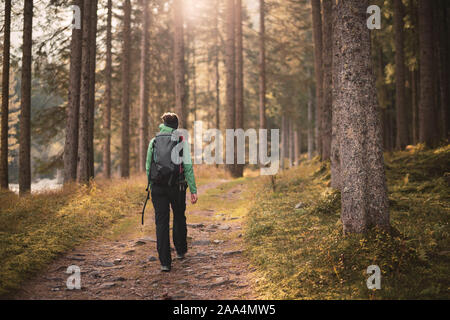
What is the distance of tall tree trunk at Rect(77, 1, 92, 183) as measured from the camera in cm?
1187

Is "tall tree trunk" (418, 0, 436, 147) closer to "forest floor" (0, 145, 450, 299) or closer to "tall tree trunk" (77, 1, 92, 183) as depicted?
"forest floor" (0, 145, 450, 299)

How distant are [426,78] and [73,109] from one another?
13895 millimetres

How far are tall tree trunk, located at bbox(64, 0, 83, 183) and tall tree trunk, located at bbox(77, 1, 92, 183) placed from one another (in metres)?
0.58

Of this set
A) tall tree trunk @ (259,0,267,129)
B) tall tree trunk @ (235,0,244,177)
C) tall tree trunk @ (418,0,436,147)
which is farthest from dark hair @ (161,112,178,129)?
tall tree trunk @ (259,0,267,129)

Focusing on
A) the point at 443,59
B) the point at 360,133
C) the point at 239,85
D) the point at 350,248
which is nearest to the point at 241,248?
the point at 350,248

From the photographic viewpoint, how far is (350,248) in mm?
5047

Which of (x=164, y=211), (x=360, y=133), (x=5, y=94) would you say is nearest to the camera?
(x=360, y=133)

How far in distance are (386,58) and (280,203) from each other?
66.4 feet

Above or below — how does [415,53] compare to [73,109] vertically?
above

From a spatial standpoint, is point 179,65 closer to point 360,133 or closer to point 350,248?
point 360,133

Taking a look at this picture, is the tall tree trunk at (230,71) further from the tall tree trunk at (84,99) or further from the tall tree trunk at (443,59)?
the tall tree trunk at (443,59)

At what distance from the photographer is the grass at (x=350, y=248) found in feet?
14.1

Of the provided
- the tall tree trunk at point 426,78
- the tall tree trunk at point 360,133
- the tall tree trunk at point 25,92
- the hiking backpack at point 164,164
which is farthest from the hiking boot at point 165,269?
the tall tree trunk at point 426,78
